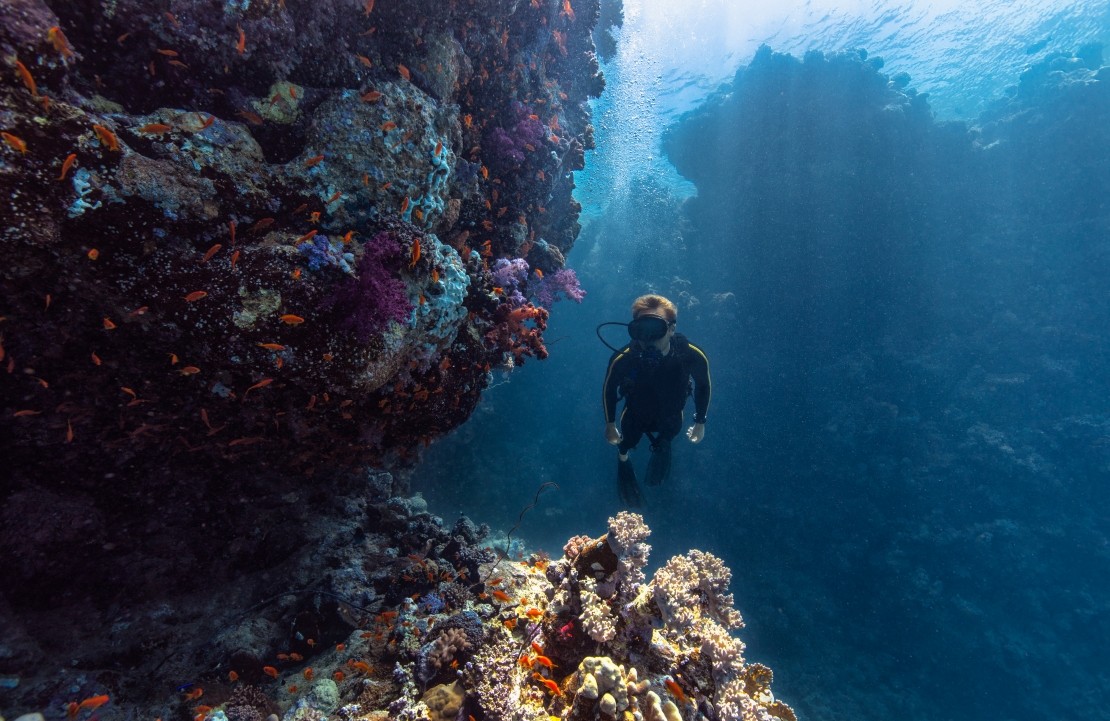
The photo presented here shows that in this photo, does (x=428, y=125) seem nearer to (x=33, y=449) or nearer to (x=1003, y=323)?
(x=33, y=449)

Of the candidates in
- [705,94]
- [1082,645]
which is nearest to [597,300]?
[705,94]

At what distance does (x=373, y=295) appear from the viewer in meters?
3.54

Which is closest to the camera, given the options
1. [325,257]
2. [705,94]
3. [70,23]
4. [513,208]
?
[70,23]

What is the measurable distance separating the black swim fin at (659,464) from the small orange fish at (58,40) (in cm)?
839

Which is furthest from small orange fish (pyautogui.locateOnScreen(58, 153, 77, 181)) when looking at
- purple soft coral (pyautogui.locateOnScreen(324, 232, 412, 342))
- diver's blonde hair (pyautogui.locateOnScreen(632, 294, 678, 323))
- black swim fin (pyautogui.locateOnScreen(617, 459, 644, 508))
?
black swim fin (pyautogui.locateOnScreen(617, 459, 644, 508))

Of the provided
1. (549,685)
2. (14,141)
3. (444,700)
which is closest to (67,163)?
(14,141)

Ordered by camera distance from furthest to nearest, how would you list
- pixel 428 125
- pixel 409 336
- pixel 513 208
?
pixel 513 208, pixel 428 125, pixel 409 336

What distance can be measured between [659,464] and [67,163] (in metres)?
8.46

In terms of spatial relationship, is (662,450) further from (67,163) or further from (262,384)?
(67,163)

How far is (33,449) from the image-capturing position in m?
3.61

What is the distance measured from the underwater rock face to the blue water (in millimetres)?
6318

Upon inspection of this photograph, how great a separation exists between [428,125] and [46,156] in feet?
9.48

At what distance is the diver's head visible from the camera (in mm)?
6266

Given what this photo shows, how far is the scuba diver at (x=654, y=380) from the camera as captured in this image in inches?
255
